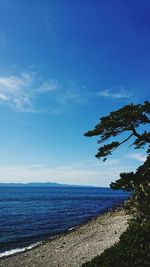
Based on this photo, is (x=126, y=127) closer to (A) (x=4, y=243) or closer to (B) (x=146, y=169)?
(B) (x=146, y=169)

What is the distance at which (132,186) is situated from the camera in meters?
19.0

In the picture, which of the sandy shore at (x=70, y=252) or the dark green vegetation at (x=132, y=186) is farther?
the sandy shore at (x=70, y=252)

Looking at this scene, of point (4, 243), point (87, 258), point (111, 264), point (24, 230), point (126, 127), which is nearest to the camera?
point (111, 264)

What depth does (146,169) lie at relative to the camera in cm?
1906

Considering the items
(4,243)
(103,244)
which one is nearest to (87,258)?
(103,244)

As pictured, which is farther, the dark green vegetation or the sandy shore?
the sandy shore

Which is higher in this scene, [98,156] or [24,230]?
[98,156]

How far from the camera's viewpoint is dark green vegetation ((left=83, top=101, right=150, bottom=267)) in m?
16.0

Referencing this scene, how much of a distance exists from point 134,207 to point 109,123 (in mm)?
5059

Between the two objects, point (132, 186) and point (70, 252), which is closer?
point (132, 186)

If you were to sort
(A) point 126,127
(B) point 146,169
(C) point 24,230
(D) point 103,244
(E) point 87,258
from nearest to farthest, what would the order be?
(B) point 146,169 → (A) point 126,127 → (E) point 87,258 → (D) point 103,244 → (C) point 24,230

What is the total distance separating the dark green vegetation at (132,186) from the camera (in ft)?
52.5

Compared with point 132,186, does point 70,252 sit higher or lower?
lower

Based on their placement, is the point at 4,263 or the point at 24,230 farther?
the point at 24,230
